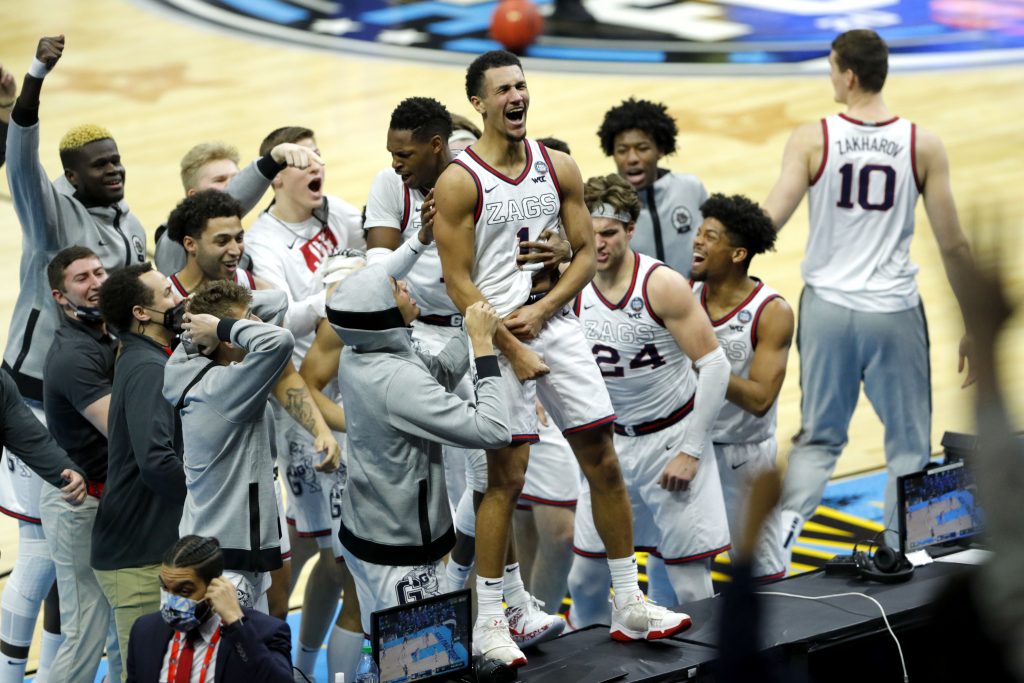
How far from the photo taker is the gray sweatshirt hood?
462 cm

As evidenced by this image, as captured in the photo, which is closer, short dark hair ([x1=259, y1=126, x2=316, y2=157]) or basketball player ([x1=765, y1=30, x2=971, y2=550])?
short dark hair ([x1=259, y1=126, x2=316, y2=157])

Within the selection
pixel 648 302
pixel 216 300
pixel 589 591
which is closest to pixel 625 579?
pixel 589 591

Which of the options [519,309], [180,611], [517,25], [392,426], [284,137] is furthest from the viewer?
[517,25]

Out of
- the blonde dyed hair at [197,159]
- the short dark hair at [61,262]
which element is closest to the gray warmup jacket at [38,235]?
the short dark hair at [61,262]

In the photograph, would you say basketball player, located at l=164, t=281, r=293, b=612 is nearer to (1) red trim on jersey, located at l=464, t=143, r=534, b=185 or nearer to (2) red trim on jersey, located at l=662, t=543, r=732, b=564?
(1) red trim on jersey, located at l=464, t=143, r=534, b=185

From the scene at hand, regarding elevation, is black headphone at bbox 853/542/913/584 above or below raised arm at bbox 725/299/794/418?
below

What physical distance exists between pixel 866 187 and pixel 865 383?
2.93ft

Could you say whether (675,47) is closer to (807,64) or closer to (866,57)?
(807,64)

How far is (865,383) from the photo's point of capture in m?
6.68

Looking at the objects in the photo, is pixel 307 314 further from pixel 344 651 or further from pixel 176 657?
pixel 176 657

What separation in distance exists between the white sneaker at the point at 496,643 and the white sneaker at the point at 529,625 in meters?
0.18

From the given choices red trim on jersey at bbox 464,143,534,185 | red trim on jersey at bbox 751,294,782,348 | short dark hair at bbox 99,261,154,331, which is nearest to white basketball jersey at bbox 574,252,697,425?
red trim on jersey at bbox 751,294,782,348

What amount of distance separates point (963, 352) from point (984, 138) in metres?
6.70

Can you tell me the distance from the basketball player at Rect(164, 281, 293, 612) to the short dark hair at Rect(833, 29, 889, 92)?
3.18m
